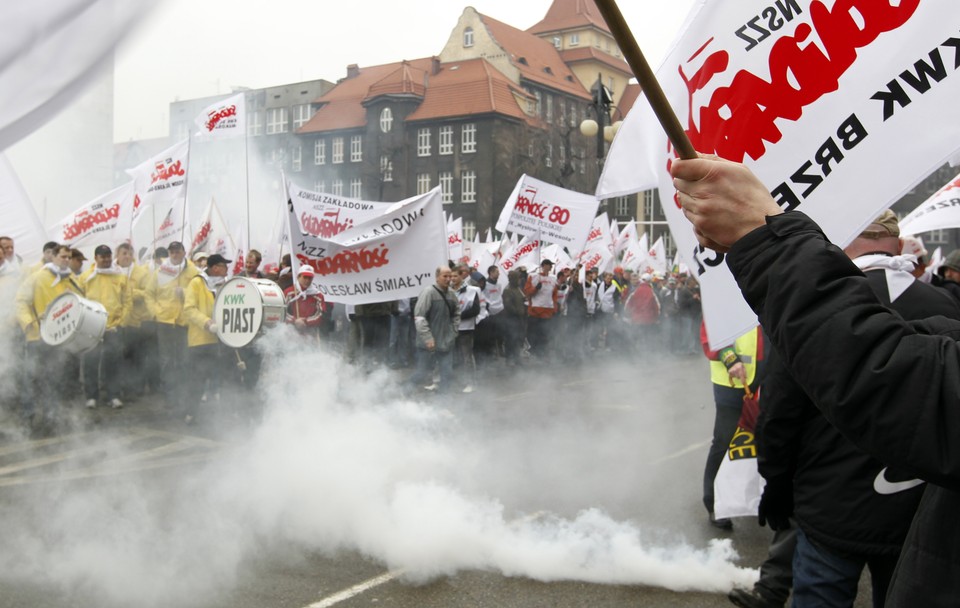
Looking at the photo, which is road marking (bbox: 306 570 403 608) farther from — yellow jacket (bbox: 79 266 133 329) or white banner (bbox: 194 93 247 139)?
white banner (bbox: 194 93 247 139)

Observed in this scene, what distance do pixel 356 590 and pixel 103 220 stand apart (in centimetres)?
819

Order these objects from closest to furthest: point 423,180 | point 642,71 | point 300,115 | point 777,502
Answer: point 642,71 < point 777,502 < point 300,115 < point 423,180

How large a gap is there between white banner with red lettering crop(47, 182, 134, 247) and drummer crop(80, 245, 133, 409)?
3.59 feet

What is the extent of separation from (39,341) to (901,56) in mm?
8332

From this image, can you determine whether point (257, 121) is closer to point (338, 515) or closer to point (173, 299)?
point (173, 299)

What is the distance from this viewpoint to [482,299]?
50.4 ft

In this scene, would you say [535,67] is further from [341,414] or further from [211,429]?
[341,414]

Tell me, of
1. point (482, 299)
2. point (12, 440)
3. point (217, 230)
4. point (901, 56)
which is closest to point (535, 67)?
point (482, 299)

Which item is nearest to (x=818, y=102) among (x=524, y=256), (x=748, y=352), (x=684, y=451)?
(x=748, y=352)

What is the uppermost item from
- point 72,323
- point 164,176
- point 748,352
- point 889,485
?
point 164,176

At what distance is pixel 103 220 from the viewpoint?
1080 cm

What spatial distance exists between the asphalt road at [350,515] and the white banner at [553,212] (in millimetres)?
8288

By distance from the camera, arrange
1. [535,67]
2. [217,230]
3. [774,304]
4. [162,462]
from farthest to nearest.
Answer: [535,67], [217,230], [162,462], [774,304]

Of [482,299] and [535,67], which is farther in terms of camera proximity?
[535,67]
